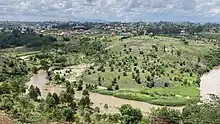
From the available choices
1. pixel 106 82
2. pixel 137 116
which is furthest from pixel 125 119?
pixel 106 82

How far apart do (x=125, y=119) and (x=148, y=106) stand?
1831 centimetres

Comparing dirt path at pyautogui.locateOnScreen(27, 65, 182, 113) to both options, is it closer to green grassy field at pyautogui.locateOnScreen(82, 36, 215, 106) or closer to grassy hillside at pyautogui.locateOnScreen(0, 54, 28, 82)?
green grassy field at pyautogui.locateOnScreen(82, 36, 215, 106)

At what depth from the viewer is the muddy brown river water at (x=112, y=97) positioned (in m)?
57.3

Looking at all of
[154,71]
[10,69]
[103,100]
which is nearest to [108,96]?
[103,100]

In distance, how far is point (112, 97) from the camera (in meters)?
63.2

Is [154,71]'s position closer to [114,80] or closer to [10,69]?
[114,80]

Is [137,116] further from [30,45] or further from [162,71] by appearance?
[30,45]

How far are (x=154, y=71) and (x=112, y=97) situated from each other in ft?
59.2

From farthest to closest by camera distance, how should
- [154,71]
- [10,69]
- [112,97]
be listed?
[10,69]
[154,71]
[112,97]

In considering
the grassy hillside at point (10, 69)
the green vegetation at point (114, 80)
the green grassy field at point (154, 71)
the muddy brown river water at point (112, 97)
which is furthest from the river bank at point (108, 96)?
the grassy hillside at point (10, 69)

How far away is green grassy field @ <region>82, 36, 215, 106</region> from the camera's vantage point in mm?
62406

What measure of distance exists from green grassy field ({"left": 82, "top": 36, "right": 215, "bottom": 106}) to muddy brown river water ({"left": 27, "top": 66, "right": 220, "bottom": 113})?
1.47 meters

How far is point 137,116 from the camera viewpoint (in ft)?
132

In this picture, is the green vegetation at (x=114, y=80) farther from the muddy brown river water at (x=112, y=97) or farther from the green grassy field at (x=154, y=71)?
the muddy brown river water at (x=112, y=97)
